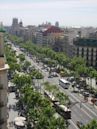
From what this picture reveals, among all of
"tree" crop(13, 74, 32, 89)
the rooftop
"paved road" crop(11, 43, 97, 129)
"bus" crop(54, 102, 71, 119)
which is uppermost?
the rooftop

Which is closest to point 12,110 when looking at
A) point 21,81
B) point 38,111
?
point 21,81

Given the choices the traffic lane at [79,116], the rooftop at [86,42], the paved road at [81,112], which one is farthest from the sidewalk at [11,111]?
the rooftop at [86,42]

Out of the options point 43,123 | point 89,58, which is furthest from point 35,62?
point 43,123

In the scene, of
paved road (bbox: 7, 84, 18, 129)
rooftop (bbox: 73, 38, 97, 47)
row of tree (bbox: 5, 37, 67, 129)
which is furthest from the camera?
rooftop (bbox: 73, 38, 97, 47)

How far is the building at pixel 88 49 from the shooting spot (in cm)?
14382

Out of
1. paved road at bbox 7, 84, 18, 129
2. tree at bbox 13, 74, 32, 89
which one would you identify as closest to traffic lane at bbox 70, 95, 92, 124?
paved road at bbox 7, 84, 18, 129

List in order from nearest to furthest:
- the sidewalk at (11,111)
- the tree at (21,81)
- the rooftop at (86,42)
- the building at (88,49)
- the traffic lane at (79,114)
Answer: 1. the sidewalk at (11,111)
2. the traffic lane at (79,114)
3. the tree at (21,81)
4. the building at (88,49)
5. the rooftop at (86,42)

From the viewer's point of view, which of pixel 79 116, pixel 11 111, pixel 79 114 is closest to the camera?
pixel 79 116

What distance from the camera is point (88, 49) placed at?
14512 centimetres

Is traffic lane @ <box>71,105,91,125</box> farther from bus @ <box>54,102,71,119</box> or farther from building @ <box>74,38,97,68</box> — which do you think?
building @ <box>74,38,97,68</box>

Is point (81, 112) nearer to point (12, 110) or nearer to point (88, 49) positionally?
point (12, 110)

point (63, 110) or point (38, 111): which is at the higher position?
point (38, 111)

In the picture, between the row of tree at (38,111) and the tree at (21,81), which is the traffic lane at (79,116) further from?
the tree at (21,81)

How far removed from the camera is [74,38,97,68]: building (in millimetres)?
143825
